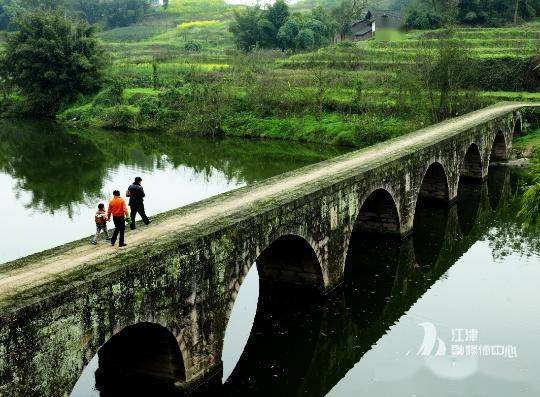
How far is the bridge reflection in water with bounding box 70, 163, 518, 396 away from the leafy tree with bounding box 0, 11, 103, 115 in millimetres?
46449

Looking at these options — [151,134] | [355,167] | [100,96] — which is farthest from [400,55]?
[355,167]

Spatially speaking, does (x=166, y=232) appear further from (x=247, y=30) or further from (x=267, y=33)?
(x=247, y=30)

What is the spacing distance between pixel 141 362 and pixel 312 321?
6.10 meters

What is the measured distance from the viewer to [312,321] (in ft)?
61.0

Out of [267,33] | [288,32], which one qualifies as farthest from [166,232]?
[267,33]

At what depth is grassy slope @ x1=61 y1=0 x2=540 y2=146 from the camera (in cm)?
4894

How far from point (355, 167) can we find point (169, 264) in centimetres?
1123

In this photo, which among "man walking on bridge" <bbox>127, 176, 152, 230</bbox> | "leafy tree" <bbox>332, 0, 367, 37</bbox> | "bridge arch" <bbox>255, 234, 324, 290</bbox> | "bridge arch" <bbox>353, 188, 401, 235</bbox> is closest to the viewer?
"man walking on bridge" <bbox>127, 176, 152, 230</bbox>

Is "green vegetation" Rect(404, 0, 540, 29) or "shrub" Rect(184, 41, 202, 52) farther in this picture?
"shrub" Rect(184, 41, 202, 52)

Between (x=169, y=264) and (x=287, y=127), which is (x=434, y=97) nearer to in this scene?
(x=287, y=127)

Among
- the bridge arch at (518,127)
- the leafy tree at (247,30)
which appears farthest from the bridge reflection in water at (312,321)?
the leafy tree at (247,30)

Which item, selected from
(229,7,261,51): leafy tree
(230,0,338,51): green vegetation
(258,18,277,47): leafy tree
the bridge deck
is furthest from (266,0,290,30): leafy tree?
the bridge deck

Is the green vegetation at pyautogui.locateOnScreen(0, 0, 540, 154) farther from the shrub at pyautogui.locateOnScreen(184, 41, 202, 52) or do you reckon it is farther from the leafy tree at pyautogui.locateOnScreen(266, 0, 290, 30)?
the shrub at pyautogui.locateOnScreen(184, 41, 202, 52)

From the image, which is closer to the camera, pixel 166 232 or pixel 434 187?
pixel 166 232
